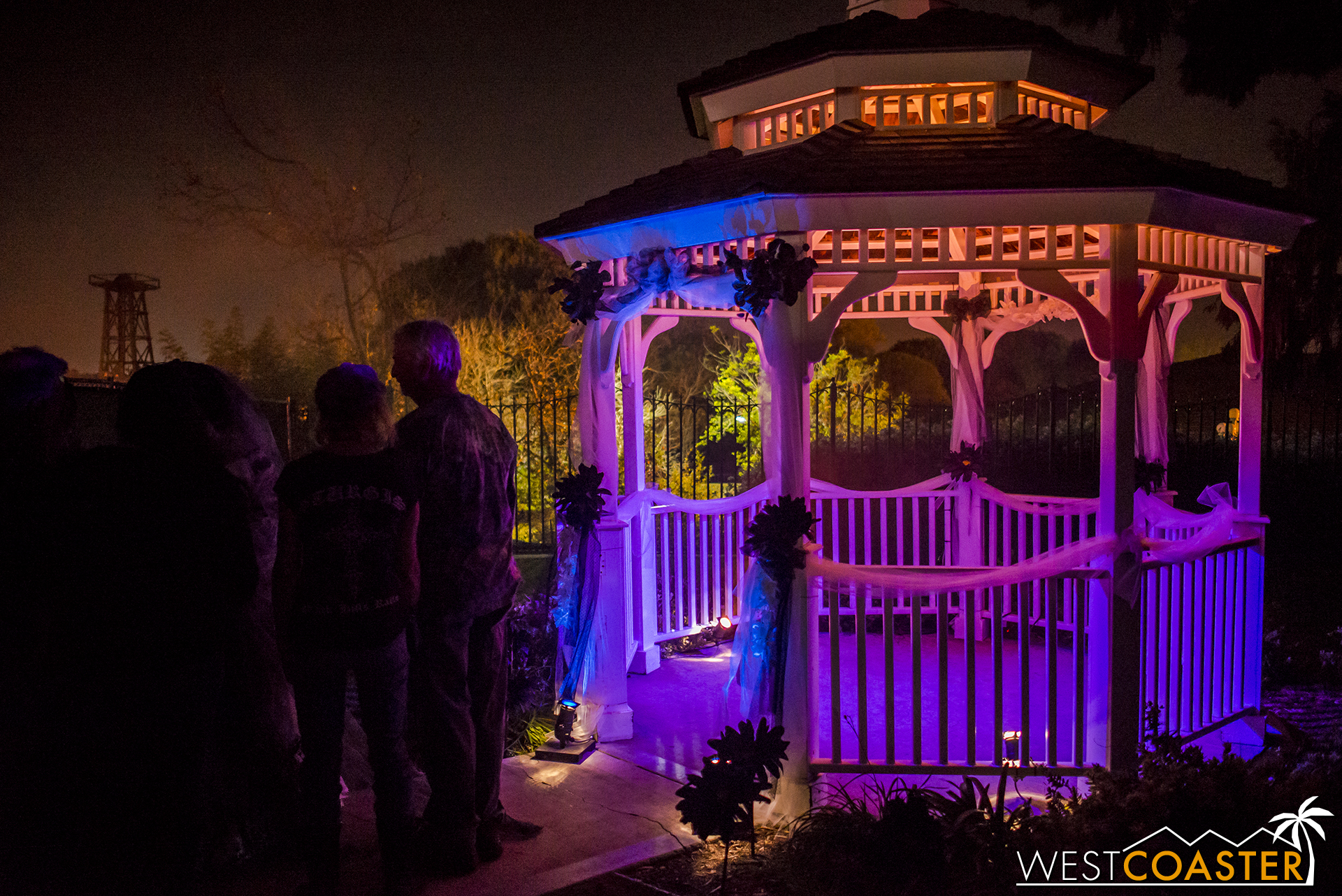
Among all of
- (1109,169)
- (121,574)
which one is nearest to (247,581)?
(121,574)

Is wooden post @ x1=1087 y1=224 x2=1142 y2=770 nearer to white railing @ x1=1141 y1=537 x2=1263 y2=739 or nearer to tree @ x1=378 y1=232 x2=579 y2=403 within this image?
white railing @ x1=1141 y1=537 x2=1263 y2=739

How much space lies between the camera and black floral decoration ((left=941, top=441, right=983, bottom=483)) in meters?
7.20

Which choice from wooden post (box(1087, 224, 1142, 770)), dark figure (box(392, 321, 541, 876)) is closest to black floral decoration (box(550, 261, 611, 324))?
dark figure (box(392, 321, 541, 876))

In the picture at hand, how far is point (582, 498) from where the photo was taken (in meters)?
4.95

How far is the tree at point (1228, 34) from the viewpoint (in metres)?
5.96

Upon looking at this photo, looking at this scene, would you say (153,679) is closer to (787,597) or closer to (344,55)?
(787,597)

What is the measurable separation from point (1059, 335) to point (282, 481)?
29016 millimetres

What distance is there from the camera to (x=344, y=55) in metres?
19.5

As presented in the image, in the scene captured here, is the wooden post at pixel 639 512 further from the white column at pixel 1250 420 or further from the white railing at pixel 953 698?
the white column at pixel 1250 420

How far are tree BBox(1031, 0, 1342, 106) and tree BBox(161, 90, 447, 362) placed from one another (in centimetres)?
1521

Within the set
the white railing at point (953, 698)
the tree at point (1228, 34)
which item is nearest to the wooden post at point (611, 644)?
the white railing at point (953, 698)

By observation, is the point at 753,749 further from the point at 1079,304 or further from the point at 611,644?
the point at 1079,304

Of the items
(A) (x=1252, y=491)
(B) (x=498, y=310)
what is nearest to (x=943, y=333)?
(A) (x=1252, y=491)

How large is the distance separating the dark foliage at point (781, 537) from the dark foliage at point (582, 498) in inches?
47.2
